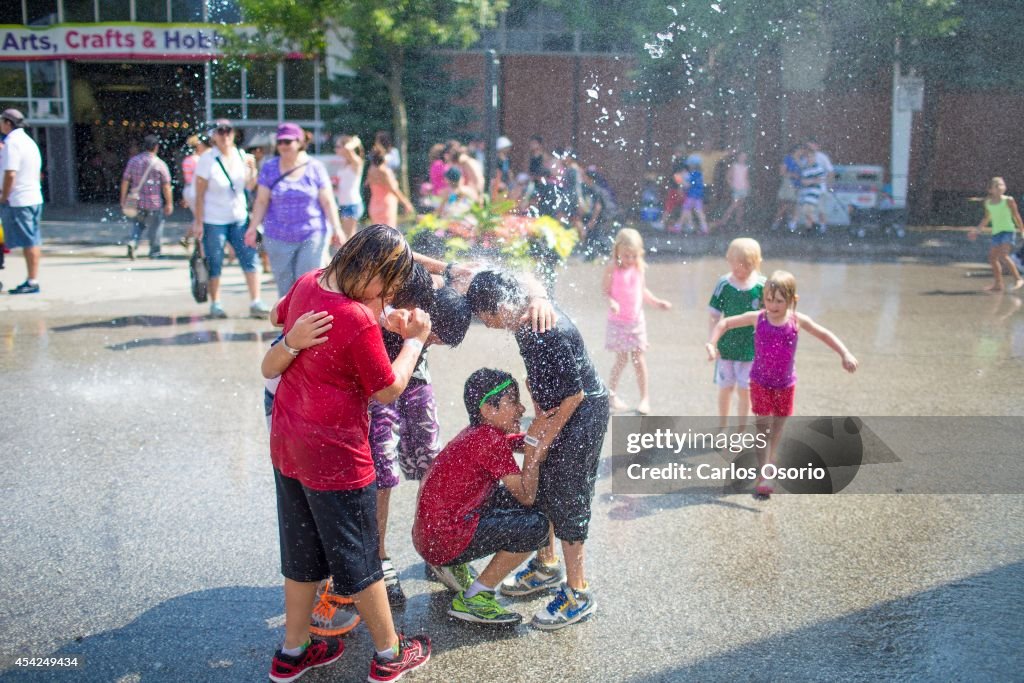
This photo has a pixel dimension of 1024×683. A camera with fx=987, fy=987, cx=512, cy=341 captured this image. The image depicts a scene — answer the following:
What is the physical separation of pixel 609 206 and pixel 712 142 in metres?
8.85

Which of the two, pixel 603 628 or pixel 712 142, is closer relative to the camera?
pixel 603 628

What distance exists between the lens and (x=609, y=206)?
52.0 feet

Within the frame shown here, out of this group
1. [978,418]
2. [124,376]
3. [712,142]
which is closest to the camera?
[978,418]

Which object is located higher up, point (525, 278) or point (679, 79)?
point (679, 79)

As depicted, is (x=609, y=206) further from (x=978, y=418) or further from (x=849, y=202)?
(x=978, y=418)

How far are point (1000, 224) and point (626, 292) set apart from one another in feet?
25.0

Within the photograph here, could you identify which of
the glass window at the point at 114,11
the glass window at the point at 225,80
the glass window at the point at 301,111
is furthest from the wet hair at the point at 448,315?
the glass window at the point at 114,11

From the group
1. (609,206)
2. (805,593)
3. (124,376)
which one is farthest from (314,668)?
(609,206)

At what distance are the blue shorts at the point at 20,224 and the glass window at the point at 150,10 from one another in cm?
1540

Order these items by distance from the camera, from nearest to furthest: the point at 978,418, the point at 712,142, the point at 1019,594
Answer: the point at 1019,594
the point at 978,418
the point at 712,142

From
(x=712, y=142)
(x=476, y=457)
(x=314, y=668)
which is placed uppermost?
(x=712, y=142)

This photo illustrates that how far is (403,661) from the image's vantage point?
3.37 metres

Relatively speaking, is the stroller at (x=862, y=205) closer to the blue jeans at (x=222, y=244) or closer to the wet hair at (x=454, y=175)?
the wet hair at (x=454, y=175)

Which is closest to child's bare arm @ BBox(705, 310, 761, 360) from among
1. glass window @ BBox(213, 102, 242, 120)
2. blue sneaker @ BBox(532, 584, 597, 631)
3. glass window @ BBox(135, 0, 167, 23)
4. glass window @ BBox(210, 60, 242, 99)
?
blue sneaker @ BBox(532, 584, 597, 631)
